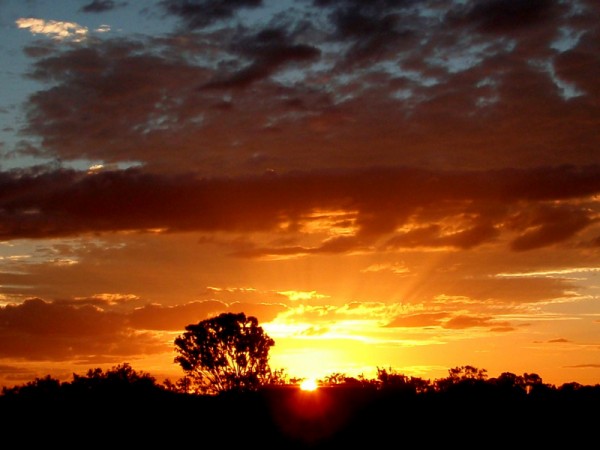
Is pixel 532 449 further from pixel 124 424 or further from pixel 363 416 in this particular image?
pixel 124 424

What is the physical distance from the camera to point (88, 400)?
35.2 meters

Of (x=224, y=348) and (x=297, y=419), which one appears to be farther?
(x=224, y=348)

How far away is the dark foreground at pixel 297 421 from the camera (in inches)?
1287

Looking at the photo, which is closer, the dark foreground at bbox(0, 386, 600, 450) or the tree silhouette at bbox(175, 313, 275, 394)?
the dark foreground at bbox(0, 386, 600, 450)

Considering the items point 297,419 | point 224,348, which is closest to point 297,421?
point 297,419

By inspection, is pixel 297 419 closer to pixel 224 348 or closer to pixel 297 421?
pixel 297 421

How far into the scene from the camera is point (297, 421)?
3494 cm

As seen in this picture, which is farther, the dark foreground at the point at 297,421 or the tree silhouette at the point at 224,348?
the tree silhouette at the point at 224,348

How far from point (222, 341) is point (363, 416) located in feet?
127

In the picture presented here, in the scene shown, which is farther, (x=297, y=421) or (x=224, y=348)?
(x=224, y=348)

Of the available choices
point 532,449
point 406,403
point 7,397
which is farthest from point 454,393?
point 7,397

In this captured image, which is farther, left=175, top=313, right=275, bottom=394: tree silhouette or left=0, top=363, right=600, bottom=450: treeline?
left=175, top=313, right=275, bottom=394: tree silhouette

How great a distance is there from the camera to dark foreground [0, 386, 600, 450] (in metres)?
32.7

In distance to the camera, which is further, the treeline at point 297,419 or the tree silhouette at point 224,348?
the tree silhouette at point 224,348
